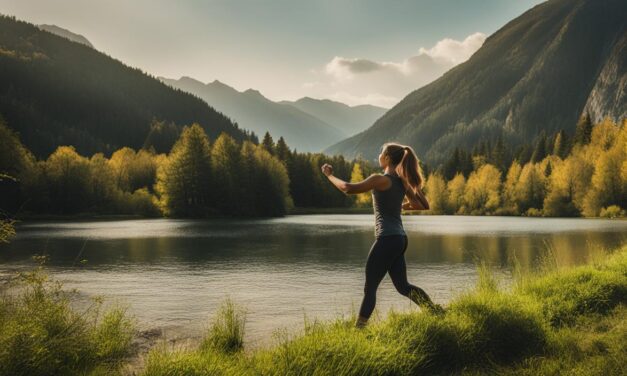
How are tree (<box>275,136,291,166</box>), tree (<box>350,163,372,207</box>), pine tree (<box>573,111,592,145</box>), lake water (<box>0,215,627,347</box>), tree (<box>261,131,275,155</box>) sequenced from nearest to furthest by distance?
lake water (<box>0,215,627,347</box>) < pine tree (<box>573,111,592,145</box>) < tree (<box>261,131,275,155</box>) < tree (<box>275,136,291,166</box>) < tree (<box>350,163,372,207</box>)

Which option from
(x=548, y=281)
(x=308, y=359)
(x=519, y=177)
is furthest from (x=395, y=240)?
(x=519, y=177)

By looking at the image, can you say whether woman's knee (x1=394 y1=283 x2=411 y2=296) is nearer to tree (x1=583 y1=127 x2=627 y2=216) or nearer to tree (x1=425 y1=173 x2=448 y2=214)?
tree (x1=583 y1=127 x2=627 y2=216)

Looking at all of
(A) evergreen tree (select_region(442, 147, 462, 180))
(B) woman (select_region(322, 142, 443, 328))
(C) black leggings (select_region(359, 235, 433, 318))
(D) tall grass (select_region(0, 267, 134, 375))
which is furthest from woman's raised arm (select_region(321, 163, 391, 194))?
(A) evergreen tree (select_region(442, 147, 462, 180))

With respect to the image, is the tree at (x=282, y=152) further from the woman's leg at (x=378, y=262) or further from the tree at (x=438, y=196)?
the woman's leg at (x=378, y=262)

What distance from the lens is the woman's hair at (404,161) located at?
7480 millimetres

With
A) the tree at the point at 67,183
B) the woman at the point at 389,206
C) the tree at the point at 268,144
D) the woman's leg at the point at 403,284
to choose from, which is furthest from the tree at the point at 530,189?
the woman at the point at 389,206

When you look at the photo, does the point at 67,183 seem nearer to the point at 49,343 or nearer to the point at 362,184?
the point at 49,343

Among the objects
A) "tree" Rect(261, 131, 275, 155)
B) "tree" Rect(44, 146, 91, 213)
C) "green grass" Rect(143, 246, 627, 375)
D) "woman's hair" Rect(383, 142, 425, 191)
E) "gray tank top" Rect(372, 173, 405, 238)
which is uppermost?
"tree" Rect(261, 131, 275, 155)

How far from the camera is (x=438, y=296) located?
49.5 ft

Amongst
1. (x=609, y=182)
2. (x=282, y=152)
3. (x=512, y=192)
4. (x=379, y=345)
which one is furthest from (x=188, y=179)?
(x=379, y=345)

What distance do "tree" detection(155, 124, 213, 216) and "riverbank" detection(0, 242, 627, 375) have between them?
6892 centimetres

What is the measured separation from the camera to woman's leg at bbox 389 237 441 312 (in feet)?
24.5

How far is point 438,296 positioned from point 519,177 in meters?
93.0

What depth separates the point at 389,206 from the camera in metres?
7.21
